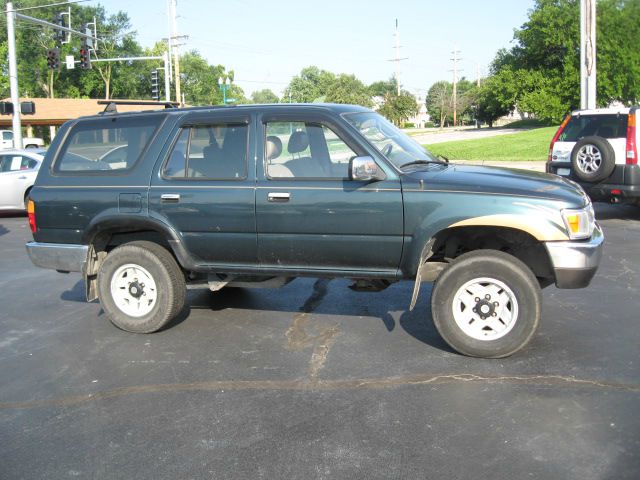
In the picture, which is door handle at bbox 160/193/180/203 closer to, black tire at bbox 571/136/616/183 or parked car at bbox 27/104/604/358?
parked car at bbox 27/104/604/358

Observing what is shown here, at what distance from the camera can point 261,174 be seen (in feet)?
18.1

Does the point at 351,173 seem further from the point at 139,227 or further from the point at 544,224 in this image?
the point at 139,227

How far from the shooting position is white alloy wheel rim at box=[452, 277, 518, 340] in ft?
16.6

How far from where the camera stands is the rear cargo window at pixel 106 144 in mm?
5949

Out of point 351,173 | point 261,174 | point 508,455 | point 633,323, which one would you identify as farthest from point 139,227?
point 633,323

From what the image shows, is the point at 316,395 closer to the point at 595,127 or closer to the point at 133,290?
the point at 133,290

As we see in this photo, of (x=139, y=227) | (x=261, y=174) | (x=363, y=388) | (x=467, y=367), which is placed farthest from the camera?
(x=139, y=227)

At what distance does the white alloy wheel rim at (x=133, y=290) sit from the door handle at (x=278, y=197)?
1.39 m

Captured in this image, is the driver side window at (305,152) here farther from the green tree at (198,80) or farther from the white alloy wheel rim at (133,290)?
the green tree at (198,80)

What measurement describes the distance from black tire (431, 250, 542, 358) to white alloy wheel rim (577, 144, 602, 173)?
6.44 m

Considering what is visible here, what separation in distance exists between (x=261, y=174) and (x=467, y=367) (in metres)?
2.22

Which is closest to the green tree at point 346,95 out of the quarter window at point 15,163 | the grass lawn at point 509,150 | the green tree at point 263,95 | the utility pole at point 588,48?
the grass lawn at point 509,150

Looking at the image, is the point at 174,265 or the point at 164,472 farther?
the point at 174,265

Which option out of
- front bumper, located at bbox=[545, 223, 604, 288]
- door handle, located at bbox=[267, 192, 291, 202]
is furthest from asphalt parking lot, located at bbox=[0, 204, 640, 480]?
door handle, located at bbox=[267, 192, 291, 202]
